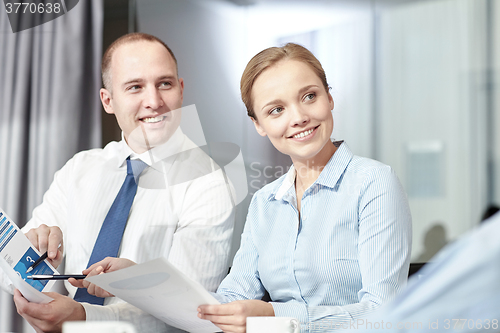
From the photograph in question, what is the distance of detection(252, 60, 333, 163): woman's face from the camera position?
111 centimetres

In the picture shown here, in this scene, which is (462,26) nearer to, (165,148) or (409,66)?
(409,66)

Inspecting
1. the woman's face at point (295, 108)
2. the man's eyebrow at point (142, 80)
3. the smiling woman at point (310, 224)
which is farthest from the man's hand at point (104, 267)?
the man's eyebrow at point (142, 80)

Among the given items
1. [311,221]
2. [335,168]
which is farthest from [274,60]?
[311,221]

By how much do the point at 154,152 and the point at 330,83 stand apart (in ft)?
2.80

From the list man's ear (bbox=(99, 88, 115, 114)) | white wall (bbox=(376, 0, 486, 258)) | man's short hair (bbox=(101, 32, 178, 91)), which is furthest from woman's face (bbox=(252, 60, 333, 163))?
white wall (bbox=(376, 0, 486, 258))

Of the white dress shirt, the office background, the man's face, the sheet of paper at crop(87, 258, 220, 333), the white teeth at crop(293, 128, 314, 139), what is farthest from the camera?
the office background

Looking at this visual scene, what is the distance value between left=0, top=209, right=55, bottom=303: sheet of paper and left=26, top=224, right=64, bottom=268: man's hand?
92mm

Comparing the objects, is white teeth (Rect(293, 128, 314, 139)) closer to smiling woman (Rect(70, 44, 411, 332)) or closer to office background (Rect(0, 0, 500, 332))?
smiling woman (Rect(70, 44, 411, 332))

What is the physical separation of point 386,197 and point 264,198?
0.35m

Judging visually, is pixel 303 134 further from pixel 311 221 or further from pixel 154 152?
pixel 154 152

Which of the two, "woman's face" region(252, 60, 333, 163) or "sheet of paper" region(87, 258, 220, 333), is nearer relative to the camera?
"sheet of paper" region(87, 258, 220, 333)

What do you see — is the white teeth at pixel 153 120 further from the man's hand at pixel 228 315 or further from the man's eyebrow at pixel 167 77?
the man's hand at pixel 228 315

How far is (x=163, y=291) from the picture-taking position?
2.48 feet

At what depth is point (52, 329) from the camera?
959 mm
